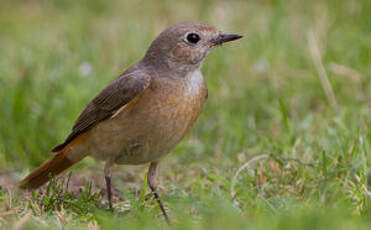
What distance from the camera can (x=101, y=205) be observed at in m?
4.60

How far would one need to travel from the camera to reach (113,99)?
4824mm

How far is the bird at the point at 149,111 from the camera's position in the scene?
4625mm

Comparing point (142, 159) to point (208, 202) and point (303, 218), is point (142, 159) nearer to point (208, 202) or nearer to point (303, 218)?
point (208, 202)

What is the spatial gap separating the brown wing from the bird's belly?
0.22 feet

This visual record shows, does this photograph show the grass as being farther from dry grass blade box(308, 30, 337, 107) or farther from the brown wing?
the brown wing

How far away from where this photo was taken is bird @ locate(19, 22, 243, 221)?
4.62 m

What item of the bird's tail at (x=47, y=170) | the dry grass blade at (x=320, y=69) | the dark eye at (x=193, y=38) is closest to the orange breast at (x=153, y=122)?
the dark eye at (x=193, y=38)

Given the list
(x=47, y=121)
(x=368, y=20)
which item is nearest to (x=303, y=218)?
(x=47, y=121)

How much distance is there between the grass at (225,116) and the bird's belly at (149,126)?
319mm

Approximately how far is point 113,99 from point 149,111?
1.21 feet

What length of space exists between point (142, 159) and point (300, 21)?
13.9 feet

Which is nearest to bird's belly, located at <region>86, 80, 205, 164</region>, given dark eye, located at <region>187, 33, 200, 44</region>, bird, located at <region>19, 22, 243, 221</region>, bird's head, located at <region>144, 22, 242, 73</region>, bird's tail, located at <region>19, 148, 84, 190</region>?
bird, located at <region>19, 22, 243, 221</region>

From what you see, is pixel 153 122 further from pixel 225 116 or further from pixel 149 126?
pixel 225 116

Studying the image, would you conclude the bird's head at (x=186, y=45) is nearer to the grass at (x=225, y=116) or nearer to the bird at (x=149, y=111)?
the bird at (x=149, y=111)
